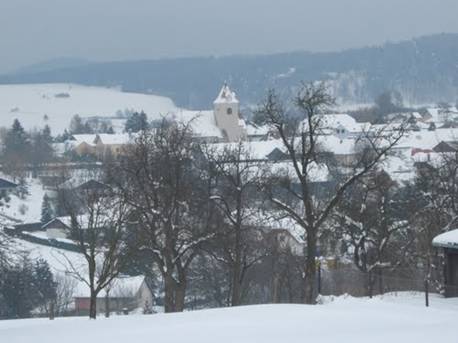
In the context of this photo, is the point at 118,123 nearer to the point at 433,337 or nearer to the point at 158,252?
the point at 158,252

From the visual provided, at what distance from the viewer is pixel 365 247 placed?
80.2 feet

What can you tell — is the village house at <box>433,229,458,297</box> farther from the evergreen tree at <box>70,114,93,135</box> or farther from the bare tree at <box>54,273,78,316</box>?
the evergreen tree at <box>70,114,93,135</box>

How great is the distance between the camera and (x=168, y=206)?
20922 mm

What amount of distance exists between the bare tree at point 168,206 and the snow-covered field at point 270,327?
7415 millimetres

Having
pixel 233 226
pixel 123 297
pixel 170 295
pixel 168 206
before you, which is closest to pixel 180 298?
pixel 170 295

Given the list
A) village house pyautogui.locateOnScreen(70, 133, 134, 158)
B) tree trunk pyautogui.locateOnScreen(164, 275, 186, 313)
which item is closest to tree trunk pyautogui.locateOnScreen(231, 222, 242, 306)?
tree trunk pyautogui.locateOnScreen(164, 275, 186, 313)

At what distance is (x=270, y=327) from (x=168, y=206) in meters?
10.0

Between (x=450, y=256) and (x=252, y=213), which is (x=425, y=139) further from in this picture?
(x=450, y=256)

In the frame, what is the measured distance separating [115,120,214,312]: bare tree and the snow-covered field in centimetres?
742

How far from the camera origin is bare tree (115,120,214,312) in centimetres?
2047

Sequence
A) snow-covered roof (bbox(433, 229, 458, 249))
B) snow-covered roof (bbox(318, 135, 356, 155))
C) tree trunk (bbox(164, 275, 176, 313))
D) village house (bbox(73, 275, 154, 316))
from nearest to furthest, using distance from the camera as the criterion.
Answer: snow-covered roof (bbox(433, 229, 458, 249)) → tree trunk (bbox(164, 275, 176, 313)) → village house (bbox(73, 275, 154, 316)) → snow-covered roof (bbox(318, 135, 356, 155))

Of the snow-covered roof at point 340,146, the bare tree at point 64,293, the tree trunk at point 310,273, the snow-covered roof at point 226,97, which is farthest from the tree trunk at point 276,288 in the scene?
the snow-covered roof at point 226,97

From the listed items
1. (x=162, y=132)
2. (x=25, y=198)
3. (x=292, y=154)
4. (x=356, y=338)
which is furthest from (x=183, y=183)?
(x=25, y=198)

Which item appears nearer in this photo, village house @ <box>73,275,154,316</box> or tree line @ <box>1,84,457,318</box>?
tree line @ <box>1,84,457,318</box>
